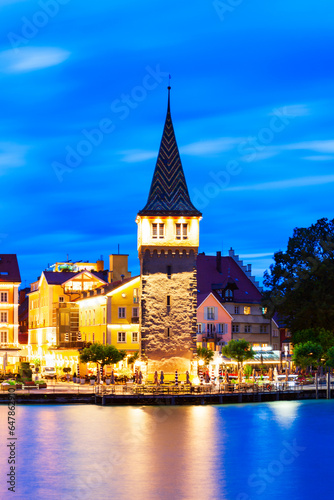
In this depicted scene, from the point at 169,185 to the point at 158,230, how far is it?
4.05m

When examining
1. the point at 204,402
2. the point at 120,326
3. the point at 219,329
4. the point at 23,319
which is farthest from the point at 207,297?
the point at 23,319

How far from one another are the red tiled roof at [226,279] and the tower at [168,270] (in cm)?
2168

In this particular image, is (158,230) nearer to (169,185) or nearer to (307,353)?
(169,185)

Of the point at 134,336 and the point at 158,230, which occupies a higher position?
the point at 158,230

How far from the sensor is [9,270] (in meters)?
113

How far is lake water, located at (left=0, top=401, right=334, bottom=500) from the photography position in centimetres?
4522

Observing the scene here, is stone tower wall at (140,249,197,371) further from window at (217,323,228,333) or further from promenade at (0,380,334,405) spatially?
window at (217,323,228,333)

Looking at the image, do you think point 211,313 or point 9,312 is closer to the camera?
point 211,313

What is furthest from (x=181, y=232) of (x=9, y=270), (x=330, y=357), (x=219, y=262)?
(x=9, y=270)

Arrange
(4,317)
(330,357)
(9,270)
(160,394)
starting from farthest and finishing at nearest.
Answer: (9,270), (4,317), (330,357), (160,394)

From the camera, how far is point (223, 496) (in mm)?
43562

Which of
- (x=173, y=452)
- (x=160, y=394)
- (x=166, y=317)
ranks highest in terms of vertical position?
(x=166, y=317)

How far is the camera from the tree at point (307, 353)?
8906 centimetres

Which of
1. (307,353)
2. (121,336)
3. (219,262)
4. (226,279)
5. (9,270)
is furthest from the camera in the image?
(219,262)
